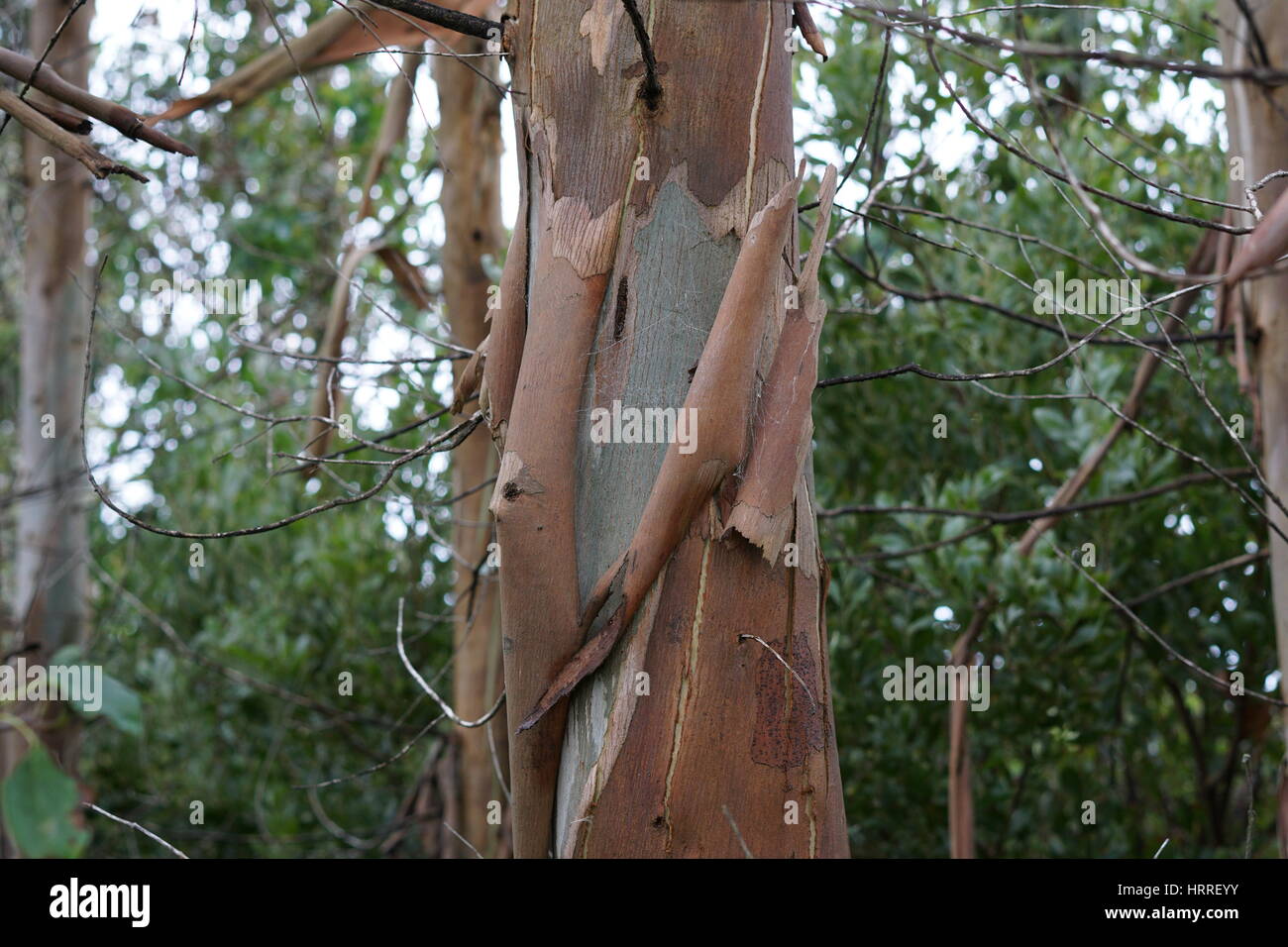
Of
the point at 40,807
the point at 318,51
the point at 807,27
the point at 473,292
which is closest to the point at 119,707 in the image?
the point at 40,807

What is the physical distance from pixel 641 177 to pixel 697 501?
47cm

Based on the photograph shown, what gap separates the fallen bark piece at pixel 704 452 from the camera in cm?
141

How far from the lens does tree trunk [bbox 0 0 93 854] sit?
4598 mm

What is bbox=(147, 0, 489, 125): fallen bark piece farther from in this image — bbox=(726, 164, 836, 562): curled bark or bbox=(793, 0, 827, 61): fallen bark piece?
bbox=(726, 164, 836, 562): curled bark

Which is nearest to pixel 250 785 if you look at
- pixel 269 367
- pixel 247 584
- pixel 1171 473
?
pixel 247 584

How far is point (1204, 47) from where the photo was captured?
163 inches

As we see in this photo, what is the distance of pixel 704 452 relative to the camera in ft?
4.63

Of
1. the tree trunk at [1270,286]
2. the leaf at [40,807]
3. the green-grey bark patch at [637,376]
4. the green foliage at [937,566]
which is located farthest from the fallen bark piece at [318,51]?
the leaf at [40,807]

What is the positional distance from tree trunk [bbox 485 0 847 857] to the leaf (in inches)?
26.6

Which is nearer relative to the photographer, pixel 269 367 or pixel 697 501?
pixel 697 501

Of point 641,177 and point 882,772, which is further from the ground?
point 641,177

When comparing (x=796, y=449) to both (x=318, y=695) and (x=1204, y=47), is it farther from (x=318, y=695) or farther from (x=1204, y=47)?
(x=318, y=695)

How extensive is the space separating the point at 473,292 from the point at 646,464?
2.89 meters
